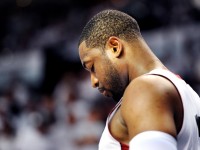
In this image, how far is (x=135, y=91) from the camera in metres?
1.77

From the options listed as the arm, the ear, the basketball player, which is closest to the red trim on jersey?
the basketball player

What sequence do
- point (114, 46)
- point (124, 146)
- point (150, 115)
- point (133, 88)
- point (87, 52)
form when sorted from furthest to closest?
point (87, 52) < point (114, 46) < point (124, 146) < point (133, 88) < point (150, 115)

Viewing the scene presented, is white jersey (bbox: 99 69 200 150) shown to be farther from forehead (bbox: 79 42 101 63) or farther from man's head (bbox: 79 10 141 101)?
forehead (bbox: 79 42 101 63)

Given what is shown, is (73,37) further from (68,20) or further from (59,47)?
(68,20)

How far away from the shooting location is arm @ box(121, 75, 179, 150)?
1.68 meters

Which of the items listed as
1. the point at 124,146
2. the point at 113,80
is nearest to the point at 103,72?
the point at 113,80

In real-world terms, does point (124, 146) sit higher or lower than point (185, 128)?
lower

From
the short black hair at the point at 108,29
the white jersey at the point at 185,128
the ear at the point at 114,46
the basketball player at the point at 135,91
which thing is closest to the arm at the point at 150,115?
the basketball player at the point at 135,91

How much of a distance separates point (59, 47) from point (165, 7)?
265 cm

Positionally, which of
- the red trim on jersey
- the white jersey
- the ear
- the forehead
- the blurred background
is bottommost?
the blurred background

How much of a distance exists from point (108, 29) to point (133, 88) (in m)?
0.54

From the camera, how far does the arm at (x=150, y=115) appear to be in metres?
1.68

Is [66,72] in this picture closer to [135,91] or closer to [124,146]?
[124,146]

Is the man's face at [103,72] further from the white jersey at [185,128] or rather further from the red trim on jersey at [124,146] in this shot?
the red trim on jersey at [124,146]
